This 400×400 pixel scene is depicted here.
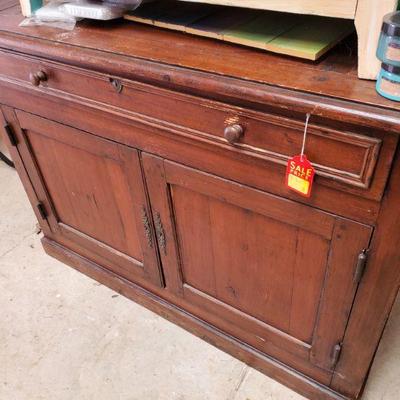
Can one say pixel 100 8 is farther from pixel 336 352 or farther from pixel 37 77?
pixel 336 352

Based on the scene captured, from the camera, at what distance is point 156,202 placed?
1031mm

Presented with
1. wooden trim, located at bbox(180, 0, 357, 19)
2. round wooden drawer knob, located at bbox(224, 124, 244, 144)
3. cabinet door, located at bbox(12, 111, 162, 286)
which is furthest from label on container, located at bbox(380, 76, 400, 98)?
cabinet door, located at bbox(12, 111, 162, 286)

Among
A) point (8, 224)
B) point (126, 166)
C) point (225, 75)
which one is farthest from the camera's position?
point (8, 224)

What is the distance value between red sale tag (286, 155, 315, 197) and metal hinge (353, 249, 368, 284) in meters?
0.16

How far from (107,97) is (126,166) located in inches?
7.2

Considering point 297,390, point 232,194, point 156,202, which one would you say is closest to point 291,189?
point 232,194

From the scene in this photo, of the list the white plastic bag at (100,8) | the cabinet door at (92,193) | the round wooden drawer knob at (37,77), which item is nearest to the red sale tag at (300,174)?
the cabinet door at (92,193)

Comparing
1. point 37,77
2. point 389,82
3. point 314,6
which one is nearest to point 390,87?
point 389,82

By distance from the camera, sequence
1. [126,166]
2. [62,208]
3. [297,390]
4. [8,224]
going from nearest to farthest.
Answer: [126,166] < [297,390] < [62,208] < [8,224]

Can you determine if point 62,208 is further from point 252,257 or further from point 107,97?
point 252,257

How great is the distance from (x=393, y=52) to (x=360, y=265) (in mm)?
389

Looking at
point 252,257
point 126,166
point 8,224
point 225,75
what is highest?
point 225,75

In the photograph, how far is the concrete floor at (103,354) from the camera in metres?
1.18

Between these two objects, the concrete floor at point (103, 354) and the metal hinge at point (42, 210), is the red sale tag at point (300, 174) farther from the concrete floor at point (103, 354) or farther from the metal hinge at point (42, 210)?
the metal hinge at point (42, 210)
